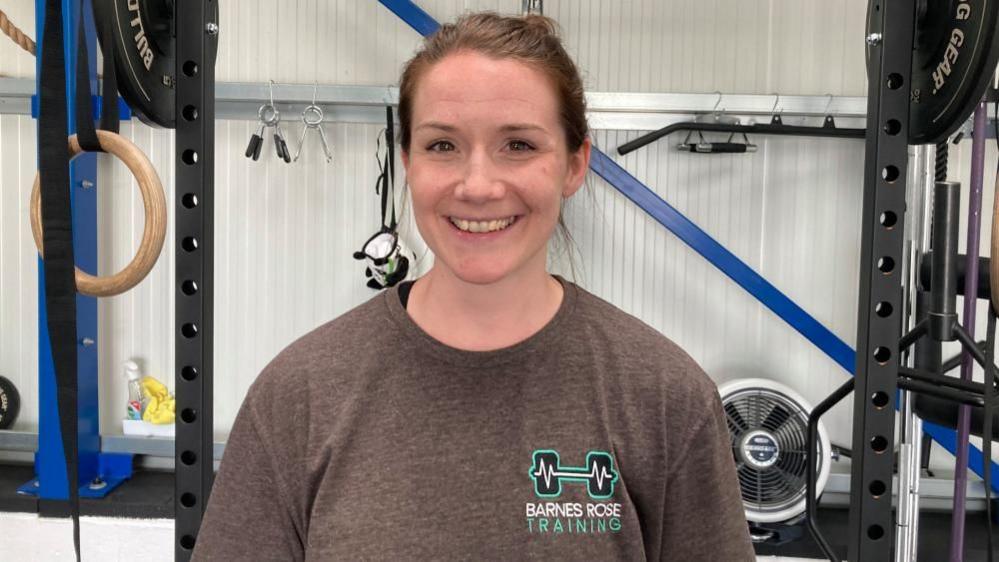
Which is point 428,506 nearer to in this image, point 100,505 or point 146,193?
point 146,193

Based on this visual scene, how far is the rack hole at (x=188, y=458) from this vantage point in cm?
124

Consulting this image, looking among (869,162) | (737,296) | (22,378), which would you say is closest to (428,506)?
(869,162)

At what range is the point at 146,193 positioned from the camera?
1.17 metres

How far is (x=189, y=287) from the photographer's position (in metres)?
1.23

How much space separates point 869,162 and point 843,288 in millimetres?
2035

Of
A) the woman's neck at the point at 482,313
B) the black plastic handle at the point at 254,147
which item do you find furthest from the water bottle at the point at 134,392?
the woman's neck at the point at 482,313

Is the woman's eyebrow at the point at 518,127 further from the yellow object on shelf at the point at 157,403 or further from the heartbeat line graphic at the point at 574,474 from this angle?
the yellow object on shelf at the point at 157,403

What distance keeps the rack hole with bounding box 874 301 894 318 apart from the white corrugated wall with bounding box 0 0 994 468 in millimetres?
1923

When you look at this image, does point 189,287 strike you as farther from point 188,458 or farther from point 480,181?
point 480,181

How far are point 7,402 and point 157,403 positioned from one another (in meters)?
0.60

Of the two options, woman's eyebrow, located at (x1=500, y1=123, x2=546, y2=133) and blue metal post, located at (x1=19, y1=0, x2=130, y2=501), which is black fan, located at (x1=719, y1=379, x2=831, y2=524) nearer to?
woman's eyebrow, located at (x1=500, y1=123, x2=546, y2=133)

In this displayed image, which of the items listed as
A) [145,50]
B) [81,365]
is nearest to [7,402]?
[81,365]

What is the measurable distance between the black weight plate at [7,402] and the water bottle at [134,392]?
47 centimetres

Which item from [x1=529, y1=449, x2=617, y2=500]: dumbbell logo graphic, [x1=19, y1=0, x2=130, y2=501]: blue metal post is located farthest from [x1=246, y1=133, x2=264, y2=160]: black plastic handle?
Answer: [x1=529, y1=449, x2=617, y2=500]: dumbbell logo graphic
